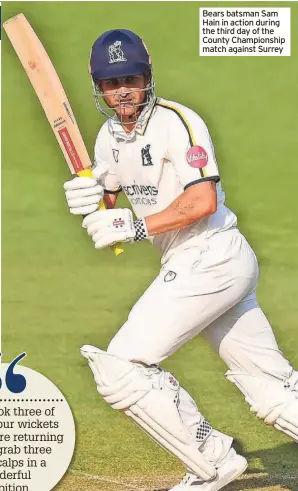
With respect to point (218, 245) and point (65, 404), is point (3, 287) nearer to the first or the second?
point (65, 404)

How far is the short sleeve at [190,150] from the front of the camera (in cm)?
494

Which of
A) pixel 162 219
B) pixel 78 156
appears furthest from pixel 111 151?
pixel 162 219

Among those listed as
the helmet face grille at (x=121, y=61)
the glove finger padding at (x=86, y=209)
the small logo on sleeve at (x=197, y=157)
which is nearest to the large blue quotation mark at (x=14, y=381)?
the glove finger padding at (x=86, y=209)

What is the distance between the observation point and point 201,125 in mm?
5016

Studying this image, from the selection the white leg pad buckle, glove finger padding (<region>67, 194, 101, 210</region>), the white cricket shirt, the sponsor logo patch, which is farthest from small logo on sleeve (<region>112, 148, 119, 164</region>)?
the white leg pad buckle

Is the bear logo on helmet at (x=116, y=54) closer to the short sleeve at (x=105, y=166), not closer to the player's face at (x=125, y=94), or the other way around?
the player's face at (x=125, y=94)

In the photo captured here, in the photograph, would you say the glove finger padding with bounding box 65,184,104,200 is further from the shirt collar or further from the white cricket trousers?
the white cricket trousers

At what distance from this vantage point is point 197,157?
16.2 ft

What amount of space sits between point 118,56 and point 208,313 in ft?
3.55

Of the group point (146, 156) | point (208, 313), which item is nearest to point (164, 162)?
point (146, 156)

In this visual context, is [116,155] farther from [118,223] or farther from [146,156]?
[118,223]

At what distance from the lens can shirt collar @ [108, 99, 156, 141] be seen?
5090 millimetres

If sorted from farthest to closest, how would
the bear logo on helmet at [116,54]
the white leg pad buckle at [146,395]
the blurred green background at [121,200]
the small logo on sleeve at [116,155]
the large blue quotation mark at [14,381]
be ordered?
1. the blurred green background at [121,200]
2. the large blue quotation mark at [14,381]
3. the small logo on sleeve at [116,155]
4. the bear logo on helmet at [116,54]
5. the white leg pad buckle at [146,395]

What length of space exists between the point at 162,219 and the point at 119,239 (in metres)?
0.18
